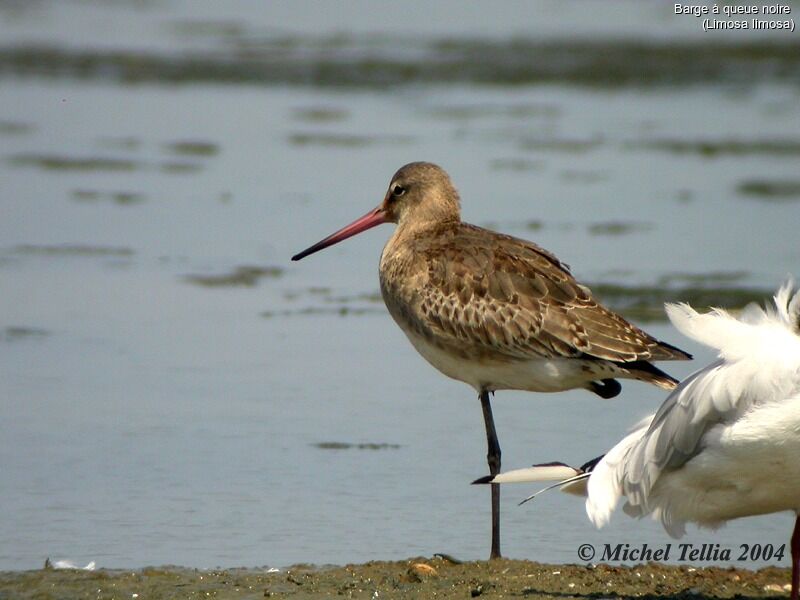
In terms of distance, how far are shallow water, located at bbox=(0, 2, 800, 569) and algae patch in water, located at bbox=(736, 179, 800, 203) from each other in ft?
0.14

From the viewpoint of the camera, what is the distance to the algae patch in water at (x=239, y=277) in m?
11.7

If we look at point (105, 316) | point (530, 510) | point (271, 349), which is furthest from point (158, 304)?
point (530, 510)

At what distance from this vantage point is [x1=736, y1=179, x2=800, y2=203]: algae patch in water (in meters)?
14.6

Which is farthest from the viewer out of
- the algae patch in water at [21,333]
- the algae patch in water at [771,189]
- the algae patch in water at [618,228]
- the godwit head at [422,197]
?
the algae patch in water at [771,189]

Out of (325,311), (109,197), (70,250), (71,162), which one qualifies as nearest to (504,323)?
(325,311)

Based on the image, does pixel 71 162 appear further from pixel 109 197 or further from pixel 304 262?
pixel 304 262

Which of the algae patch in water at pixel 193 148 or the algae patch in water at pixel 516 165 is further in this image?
the algae patch in water at pixel 193 148

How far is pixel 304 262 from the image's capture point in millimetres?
12609

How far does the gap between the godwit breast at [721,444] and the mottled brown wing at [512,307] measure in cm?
101

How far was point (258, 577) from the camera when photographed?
675 cm

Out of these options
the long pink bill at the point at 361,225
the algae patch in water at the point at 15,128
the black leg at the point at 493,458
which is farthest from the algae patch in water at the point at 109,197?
the black leg at the point at 493,458

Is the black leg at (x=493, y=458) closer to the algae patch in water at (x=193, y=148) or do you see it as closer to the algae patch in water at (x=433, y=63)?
the algae patch in water at (x=193, y=148)

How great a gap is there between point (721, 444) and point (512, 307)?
5.85 feet

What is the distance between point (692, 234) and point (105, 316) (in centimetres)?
500
